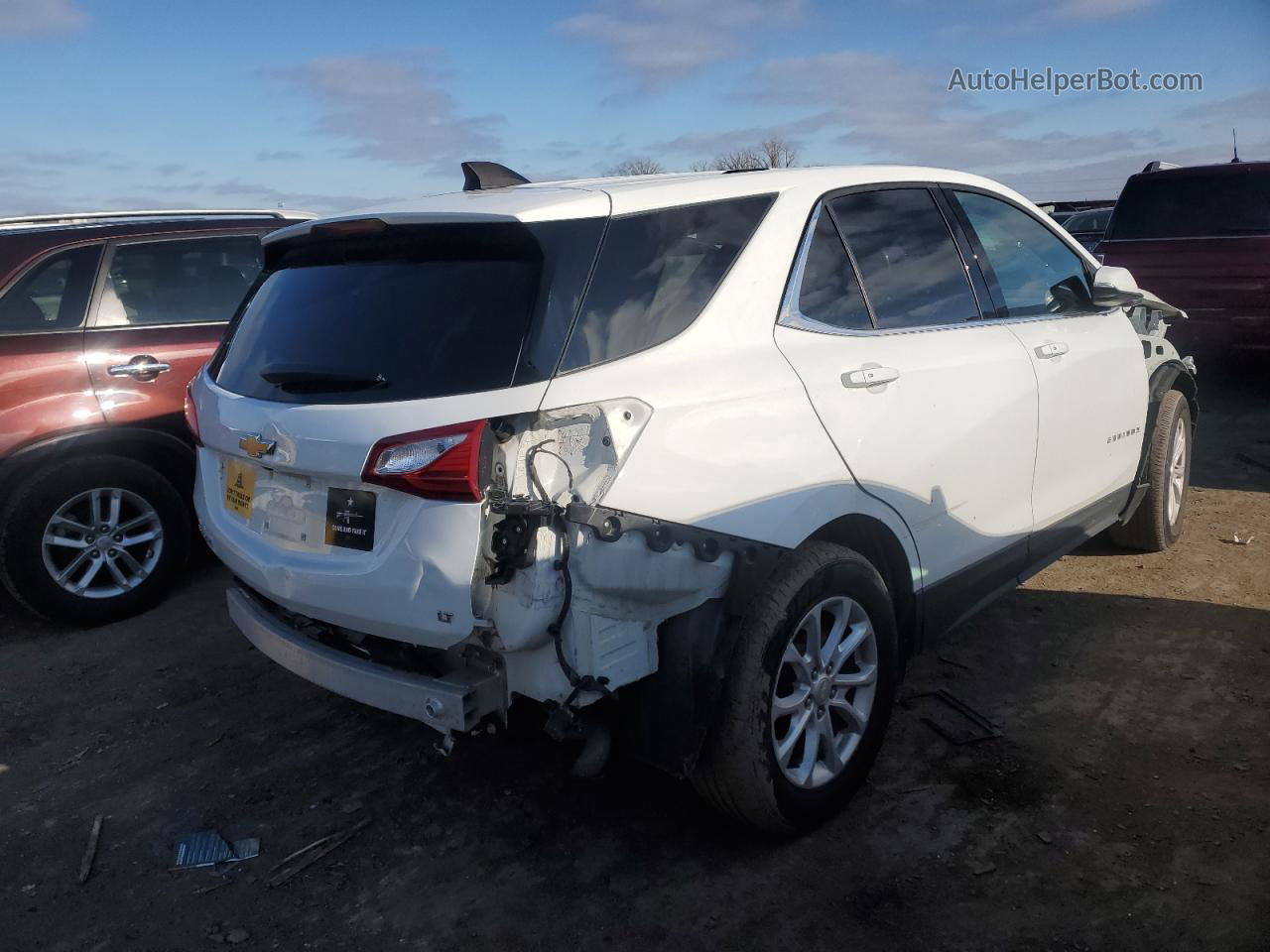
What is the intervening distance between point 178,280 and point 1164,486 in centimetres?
526

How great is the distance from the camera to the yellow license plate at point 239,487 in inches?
113

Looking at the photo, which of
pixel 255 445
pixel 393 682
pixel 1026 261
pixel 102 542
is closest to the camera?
pixel 393 682

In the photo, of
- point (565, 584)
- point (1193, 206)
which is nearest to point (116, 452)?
point (565, 584)

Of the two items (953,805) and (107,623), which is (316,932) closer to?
(953,805)

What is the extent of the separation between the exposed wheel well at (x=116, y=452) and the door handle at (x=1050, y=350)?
407 centimetres

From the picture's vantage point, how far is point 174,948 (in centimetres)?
256

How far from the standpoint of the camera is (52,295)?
4703 millimetres

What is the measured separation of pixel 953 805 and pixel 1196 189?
800 centimetres

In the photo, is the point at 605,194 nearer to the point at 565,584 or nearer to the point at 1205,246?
the point at 565,584

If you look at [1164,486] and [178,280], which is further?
[178,280]

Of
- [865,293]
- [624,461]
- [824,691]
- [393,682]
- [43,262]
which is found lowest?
[824,691]

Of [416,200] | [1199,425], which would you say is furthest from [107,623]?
[1199,425]

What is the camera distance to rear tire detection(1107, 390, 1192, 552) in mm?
4777

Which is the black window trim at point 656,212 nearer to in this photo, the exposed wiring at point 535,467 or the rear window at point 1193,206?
the exposed wiring at point 535,467
